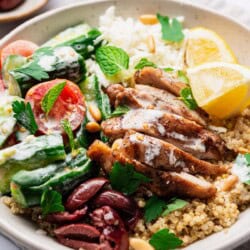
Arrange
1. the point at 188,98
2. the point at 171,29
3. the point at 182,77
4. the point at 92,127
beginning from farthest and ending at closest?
the point at 171,29, the point at 182,77, the point at 188,98, the point at 92,127

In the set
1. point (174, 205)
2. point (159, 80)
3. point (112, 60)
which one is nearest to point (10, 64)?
point (112, 60)

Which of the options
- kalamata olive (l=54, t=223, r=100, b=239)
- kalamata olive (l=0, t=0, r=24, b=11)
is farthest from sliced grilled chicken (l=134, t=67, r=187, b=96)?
kalamata olive (l=0, t=0, r=24, b=11)

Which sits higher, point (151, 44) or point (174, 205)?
point (151, 44)

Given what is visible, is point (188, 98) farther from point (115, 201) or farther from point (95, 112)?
point (115, 201)

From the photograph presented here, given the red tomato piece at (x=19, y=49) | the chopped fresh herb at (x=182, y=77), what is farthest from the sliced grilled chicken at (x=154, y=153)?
the red tomato piece at (x=19, y=49)

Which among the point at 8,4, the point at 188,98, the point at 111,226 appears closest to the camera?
the point at 111,226

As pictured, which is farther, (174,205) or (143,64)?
(143,64)

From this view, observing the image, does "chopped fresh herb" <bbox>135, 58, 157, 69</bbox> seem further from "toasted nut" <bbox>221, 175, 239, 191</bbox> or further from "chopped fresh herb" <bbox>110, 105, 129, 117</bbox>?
"toasted nut" <bbox>221, 175, 239, 191</bbox>
